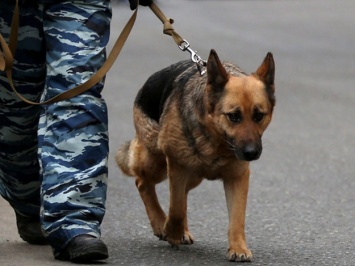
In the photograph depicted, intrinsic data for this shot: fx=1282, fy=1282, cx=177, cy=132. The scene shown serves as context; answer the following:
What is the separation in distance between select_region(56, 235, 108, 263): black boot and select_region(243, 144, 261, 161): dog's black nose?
812 millimetres

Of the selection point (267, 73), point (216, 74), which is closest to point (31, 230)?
point (216, 74)

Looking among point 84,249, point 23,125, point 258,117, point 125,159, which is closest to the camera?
point 84,249

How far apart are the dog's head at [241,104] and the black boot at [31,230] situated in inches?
44.6

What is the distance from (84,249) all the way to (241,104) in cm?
105

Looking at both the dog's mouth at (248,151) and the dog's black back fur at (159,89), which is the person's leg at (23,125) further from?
the dog's mouth at (248,151)

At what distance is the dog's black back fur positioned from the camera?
7.00 m

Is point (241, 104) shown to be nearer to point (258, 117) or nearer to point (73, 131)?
point (258, 117)

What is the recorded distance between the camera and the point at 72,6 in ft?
20.2

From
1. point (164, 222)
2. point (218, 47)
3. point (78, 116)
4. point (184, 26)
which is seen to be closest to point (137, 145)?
point (164, 222)

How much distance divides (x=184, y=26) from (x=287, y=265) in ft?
59.8

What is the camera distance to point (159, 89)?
23.4 ft

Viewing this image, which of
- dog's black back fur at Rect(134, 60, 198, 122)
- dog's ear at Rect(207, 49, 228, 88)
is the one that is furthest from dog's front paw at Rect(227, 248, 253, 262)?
dog's black back fur at Rect(134, 60, 198, 122)

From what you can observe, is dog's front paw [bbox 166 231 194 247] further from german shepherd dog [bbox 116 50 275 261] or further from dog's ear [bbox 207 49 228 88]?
dog's ear [bbox 207 49 228 88]

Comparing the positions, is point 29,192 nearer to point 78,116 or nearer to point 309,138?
point 78,116
